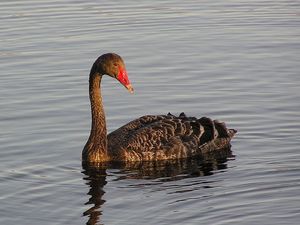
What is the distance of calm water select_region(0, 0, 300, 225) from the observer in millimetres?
11266

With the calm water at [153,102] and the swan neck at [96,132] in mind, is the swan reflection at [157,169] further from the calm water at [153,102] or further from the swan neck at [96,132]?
the swan neck at [96,132]

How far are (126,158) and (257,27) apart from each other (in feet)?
28.2

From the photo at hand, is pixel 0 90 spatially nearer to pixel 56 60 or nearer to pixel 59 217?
pixel 56 60

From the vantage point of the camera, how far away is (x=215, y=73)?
691 inches

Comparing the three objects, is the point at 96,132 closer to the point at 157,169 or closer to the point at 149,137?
the point at 149,137

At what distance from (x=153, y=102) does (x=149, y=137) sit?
89.3 inches

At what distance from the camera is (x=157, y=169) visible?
43.8 feet

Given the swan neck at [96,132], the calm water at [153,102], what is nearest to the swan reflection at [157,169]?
the calm water at [153,102]

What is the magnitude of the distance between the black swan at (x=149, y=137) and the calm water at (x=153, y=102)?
0.28 meters

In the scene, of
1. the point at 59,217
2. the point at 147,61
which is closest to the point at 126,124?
the point at 59,217

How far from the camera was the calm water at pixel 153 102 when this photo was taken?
1127 centimetres

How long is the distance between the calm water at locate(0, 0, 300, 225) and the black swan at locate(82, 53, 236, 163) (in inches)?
11.2

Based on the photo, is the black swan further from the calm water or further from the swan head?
the calm water

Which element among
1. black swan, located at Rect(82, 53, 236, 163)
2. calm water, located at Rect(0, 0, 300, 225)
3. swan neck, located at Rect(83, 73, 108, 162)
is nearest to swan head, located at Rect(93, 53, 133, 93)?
black swan, located at Rect(82, 53, 236, 163)
